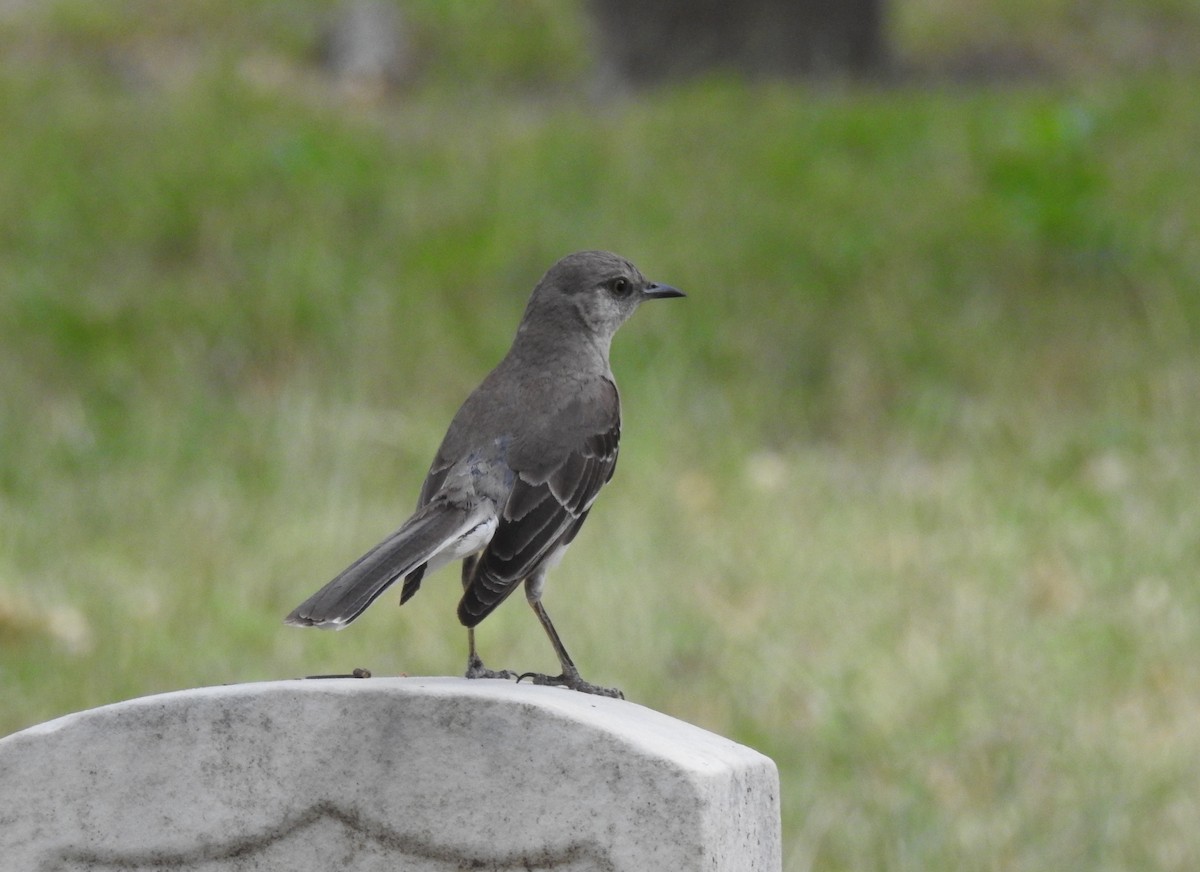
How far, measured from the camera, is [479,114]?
14.3 m

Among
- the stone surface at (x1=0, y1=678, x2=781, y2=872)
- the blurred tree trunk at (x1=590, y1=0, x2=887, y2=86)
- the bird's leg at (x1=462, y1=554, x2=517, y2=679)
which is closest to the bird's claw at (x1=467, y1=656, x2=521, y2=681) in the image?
the bird's leg at (x1=462, y1=554, x2=517, y2=679)

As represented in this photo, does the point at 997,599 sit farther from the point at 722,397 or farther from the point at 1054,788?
the point at 722,397

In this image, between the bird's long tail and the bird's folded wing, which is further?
the bird's folded wing

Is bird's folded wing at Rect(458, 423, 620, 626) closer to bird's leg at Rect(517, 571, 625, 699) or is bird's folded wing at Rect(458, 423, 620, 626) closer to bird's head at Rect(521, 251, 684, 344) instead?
bird's leg at Rect(517, 571, 625, 699)

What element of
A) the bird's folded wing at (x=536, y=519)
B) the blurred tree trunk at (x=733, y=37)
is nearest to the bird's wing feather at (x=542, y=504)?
the bird's folded wing at (x=536, y=519)

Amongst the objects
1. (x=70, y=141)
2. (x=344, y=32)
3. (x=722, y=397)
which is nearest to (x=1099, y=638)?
(x=722, y=397)

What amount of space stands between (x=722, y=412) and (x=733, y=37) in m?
8.02

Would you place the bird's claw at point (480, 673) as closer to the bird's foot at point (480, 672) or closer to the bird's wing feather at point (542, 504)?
the bird's foot at point (480, 672)

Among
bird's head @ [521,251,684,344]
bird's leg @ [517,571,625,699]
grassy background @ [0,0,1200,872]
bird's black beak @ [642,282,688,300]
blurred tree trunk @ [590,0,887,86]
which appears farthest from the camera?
blurred tree trunk @ [590,0,887,86]

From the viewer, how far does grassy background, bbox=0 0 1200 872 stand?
19.0 feet

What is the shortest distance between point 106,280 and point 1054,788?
648 centimetres

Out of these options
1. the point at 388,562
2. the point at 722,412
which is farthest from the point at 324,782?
the point at 722,412

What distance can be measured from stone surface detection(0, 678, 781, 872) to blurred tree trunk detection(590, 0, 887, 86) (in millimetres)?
13446

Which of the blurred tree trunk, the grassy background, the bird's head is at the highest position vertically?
the blurred tree trunk
